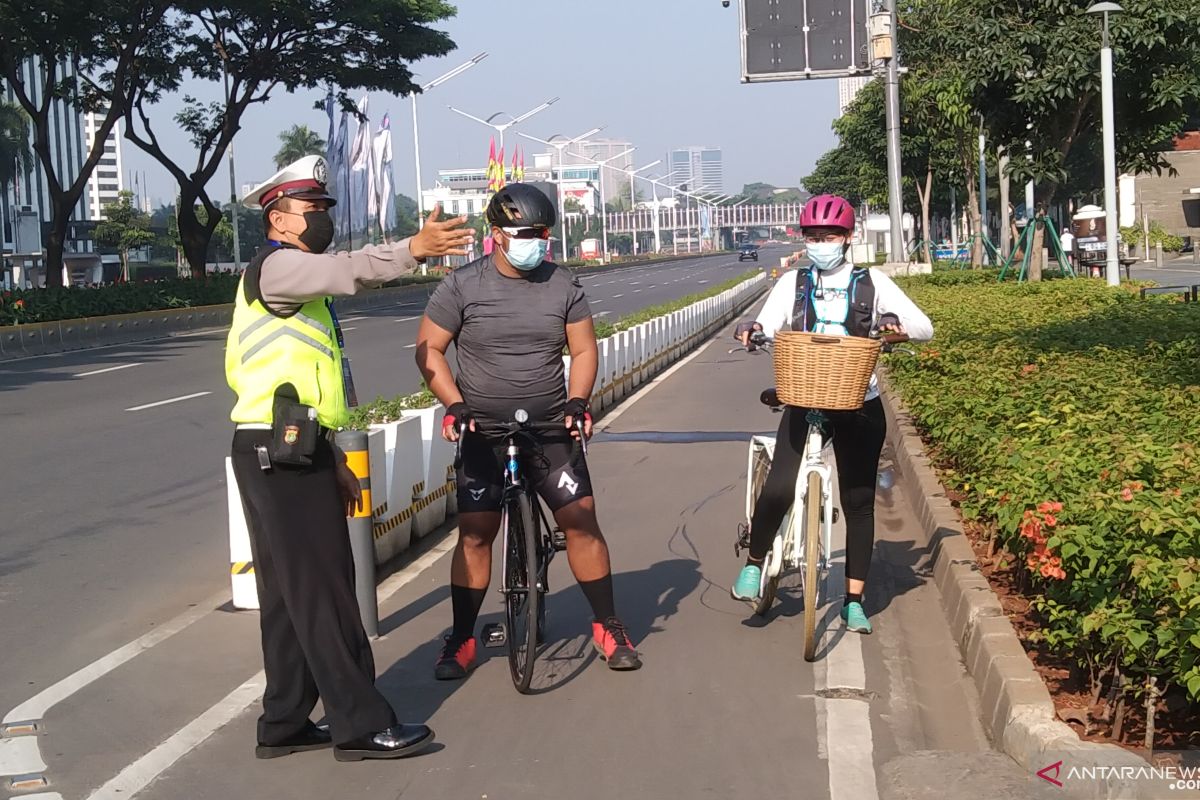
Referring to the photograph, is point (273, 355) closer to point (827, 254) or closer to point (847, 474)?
point (827, 254)

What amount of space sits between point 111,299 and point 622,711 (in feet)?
94.2

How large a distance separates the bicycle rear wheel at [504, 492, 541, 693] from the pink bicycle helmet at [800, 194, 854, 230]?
161 cm

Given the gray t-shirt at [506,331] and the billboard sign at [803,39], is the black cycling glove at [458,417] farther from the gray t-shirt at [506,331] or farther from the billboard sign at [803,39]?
the billboard sign at [803,39]

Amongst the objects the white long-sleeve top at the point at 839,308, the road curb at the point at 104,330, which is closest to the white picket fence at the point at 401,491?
the white long-sleeve top at the point at 839,308

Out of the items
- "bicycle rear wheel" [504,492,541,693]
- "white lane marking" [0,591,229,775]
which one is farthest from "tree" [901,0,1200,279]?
"bicycle rear wheel" [504,492,541,693]

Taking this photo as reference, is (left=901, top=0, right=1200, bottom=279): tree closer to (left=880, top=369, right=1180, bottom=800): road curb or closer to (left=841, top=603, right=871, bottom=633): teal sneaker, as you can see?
(left=880, top=369, right=1180, bottom=800): road curb

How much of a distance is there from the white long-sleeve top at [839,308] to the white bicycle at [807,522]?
0.30 feet

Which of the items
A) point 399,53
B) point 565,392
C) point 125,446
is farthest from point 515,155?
point 565,392

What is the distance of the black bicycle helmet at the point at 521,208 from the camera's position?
5.55 metres

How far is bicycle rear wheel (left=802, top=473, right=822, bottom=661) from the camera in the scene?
5.84m

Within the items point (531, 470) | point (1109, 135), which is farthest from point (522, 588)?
point (1109, 135)

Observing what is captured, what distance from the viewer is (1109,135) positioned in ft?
82.6

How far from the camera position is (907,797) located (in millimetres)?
4492

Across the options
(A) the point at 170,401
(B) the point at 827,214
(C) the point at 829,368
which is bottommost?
(A) the point at 170,401
